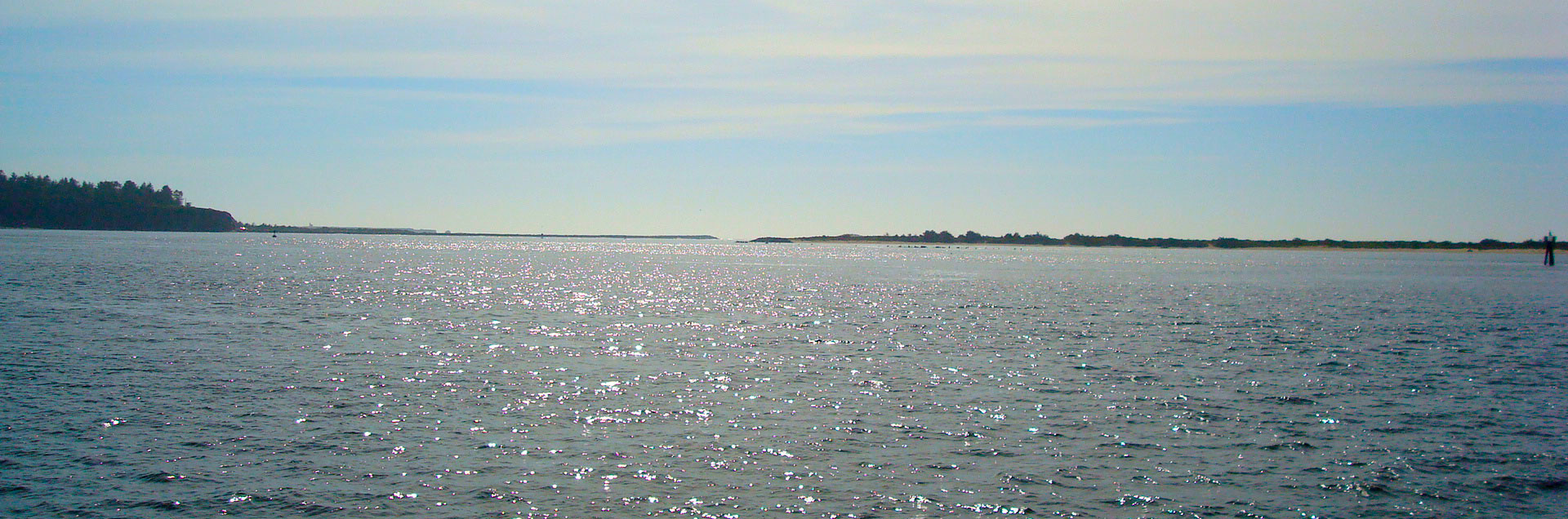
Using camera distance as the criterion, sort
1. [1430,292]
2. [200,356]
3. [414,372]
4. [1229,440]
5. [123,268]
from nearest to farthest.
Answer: [1229,440]
[414,372]
[200,356]
[1430,292]
[123,268]

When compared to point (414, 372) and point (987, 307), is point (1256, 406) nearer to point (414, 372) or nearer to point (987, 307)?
point (414, 372)

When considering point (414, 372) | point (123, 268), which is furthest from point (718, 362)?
point (123, 268)

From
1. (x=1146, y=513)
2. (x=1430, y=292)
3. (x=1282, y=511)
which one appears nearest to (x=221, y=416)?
(x=1146, y=513)

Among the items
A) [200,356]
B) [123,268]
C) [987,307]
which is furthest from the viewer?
[123,268]

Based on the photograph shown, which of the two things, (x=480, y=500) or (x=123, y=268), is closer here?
(x=480, y=500)

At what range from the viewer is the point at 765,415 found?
23609 mm

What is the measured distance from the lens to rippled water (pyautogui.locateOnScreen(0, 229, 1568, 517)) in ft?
54.6

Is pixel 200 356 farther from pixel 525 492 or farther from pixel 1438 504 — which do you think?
pixel 1438 504

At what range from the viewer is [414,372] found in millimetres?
29703

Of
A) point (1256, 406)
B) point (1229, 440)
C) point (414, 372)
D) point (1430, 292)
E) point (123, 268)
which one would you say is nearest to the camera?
point (1229, 440)

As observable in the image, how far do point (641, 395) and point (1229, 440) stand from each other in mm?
13997

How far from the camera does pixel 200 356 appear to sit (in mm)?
31859

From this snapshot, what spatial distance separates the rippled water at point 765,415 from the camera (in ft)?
54.6

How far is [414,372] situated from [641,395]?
26.6ft
